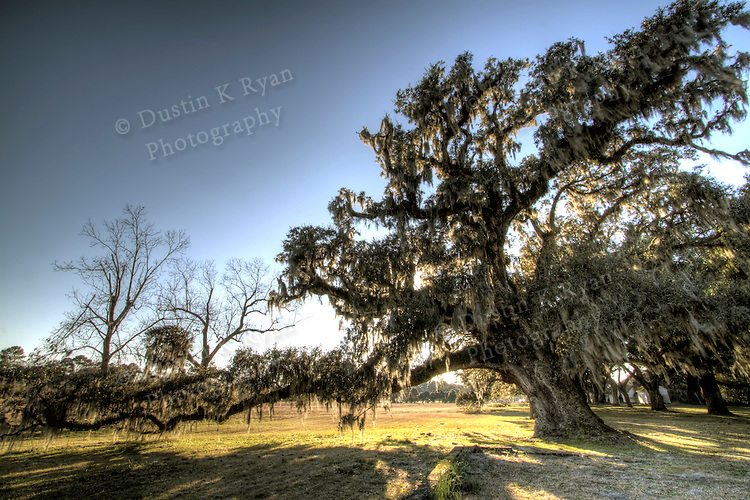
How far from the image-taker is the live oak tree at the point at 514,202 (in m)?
10.3

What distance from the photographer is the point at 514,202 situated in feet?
40.5

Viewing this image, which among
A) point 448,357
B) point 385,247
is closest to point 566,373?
point 448,357

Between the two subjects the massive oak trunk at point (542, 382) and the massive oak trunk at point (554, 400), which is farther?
the massive oak trunk at point (542, 382)

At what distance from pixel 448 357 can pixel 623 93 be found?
10.6 meters

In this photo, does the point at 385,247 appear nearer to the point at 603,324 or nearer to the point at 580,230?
the point at 603,324

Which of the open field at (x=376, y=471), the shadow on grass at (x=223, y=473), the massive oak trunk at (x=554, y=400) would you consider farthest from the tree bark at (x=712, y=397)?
the shadow on grass at (x=223, y=473)

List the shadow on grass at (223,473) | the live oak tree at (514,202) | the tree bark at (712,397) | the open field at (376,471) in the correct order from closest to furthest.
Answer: the open field at (376,471), the shadow on grass at (223,473), the live oak tree at (514,202), the tree bark at (712,397)

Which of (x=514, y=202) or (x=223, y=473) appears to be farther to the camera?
(x=514, y=202)

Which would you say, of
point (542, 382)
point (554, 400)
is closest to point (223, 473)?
point (542, 382)

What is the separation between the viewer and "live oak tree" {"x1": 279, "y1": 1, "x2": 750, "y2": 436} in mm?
10312

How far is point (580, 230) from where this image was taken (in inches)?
555

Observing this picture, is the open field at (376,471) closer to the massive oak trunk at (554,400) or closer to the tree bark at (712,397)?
the massive oak trunk at (554,400)

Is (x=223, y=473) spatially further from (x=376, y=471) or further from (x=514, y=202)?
(x=514, y=202)

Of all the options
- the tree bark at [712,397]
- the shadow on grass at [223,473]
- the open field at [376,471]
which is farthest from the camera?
the tree bark at [712,397]
